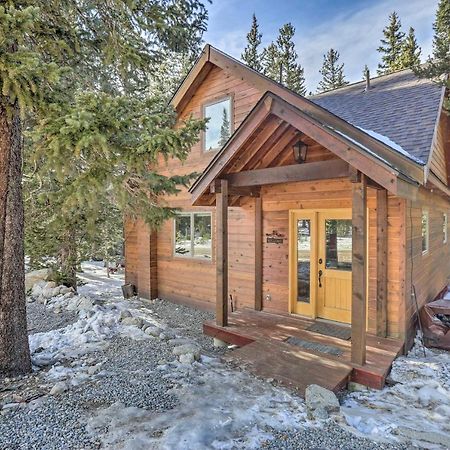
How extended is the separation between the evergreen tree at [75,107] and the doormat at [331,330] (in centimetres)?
398

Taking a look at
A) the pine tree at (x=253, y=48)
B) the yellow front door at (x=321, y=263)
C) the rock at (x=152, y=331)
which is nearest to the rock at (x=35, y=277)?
the rock at (x=152, y=331)

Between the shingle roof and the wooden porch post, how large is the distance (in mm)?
2681

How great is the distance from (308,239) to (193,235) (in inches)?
141

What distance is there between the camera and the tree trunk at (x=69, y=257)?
9281 mm

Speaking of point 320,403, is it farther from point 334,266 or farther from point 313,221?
point 313,221

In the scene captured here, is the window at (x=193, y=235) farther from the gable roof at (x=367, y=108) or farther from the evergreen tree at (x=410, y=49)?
the evergreen tree at (x=410, y=49)

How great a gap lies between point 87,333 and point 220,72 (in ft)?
23.0

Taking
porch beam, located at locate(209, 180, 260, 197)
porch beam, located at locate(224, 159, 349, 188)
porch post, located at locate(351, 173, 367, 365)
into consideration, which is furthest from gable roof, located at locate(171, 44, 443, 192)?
porch beam, located at locate(209, 180, 260, 197)

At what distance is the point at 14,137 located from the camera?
407 cm

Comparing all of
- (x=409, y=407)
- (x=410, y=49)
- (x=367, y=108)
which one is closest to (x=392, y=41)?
(x=410, y=49)

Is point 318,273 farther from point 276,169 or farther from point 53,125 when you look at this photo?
point 53,125

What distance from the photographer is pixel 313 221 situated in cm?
655

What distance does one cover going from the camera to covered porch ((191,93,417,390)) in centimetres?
A: 434

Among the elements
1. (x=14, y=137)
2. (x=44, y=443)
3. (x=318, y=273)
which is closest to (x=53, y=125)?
(x=14, y=137)
